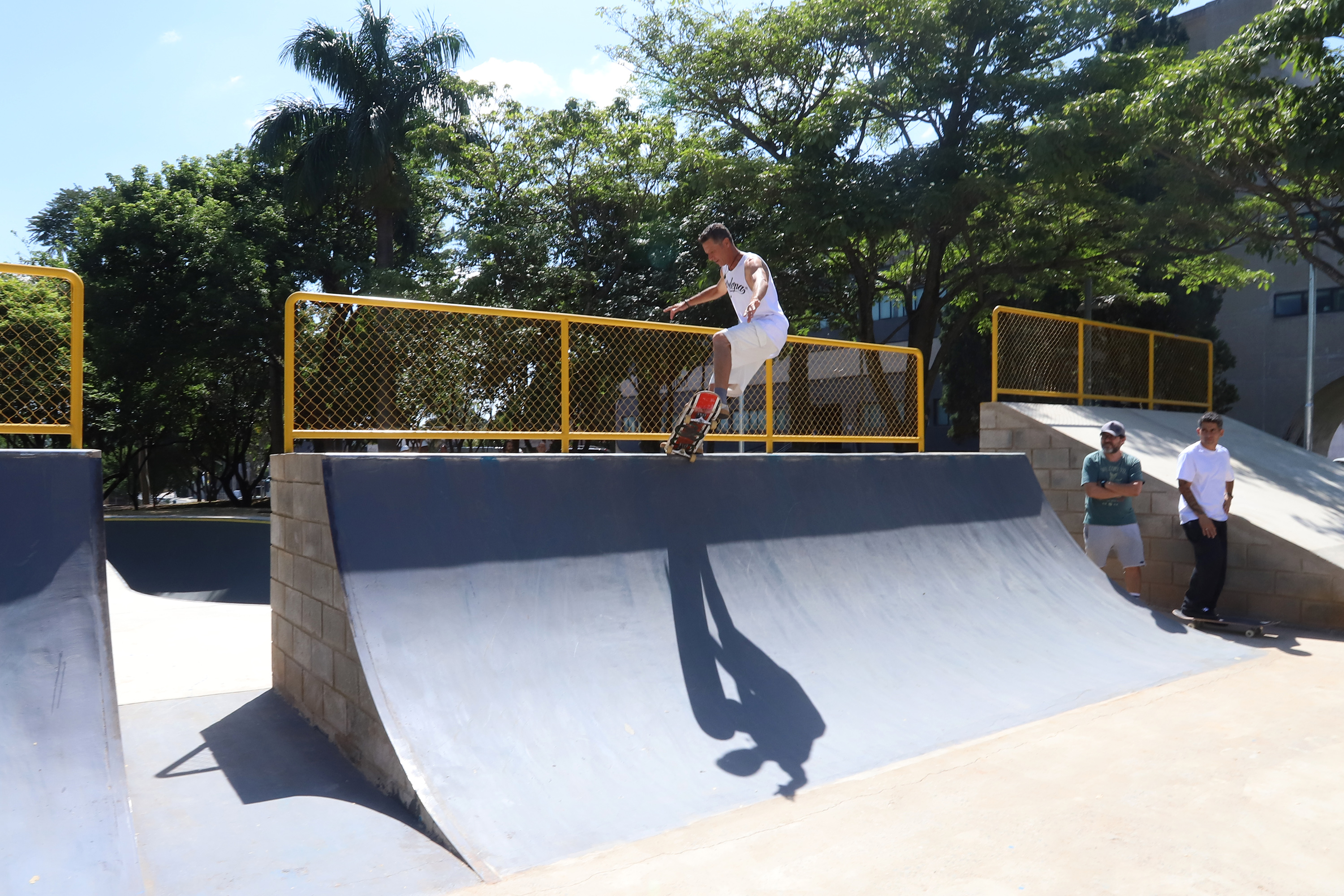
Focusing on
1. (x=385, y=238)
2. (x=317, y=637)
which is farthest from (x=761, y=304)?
(x=385, y=238)

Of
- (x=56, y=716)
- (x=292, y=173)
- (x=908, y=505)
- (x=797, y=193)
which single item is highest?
(x=292, y=173)

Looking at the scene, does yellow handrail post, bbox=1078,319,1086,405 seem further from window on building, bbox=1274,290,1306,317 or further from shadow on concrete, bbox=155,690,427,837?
window on building, bbox=1274,290,1306,317

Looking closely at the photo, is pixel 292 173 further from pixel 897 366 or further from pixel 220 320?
pixel 897 366

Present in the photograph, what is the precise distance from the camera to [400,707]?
3570 mm

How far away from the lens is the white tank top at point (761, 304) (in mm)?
5062

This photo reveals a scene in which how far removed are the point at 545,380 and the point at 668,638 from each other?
8.00ft

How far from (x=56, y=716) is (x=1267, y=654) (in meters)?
7.32

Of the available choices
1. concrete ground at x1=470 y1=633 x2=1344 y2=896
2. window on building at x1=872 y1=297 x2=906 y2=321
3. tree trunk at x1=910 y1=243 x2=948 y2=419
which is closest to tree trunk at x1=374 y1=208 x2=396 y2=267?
tree trunk at x1=910 y1=243 x2=948 y2=419

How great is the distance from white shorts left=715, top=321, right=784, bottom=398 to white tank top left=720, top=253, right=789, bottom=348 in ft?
0.11

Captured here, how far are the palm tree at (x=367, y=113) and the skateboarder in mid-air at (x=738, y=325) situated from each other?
708 inches

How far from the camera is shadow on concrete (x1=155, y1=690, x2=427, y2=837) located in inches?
142

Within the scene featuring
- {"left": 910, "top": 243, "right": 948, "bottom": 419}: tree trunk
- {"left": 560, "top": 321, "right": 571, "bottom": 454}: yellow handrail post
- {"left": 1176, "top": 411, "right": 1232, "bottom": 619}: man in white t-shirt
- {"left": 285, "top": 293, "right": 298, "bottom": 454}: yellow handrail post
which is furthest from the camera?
{"left": 910, "top": 243, "right": 948, "bottom": 419}: tree trunk

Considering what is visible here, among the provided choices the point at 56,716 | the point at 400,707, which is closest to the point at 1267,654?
the point at 400,707

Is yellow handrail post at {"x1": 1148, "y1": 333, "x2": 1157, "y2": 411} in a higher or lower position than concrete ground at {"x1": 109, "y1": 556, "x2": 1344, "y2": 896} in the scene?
higher
